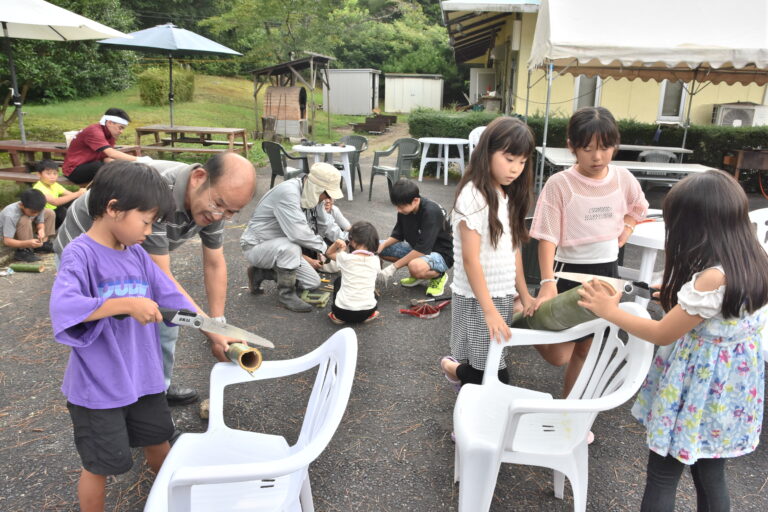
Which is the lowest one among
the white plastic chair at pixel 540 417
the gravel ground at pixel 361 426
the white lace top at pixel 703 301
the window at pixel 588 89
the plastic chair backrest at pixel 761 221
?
the gravel ground at pixel 361 426

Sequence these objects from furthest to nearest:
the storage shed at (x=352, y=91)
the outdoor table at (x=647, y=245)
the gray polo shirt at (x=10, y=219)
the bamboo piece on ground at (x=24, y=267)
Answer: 1. the storage shed at (x=352, y=91)
2. the gray polo shirt at (x=10, y=219)
3. the bamboo piece on ground at (x=24, y=267)
4. the outdoor table at (x=647, y=245)

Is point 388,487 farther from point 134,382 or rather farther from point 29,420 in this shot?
point 29,420

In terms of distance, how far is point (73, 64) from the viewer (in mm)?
19844

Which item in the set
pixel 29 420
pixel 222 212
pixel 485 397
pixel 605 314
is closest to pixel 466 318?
pixel 485 397

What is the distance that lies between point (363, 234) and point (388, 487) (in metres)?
2.14

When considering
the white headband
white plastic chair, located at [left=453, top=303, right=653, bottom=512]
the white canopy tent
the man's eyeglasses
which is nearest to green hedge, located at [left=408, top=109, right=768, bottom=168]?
the white canopy tent

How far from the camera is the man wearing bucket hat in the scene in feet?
14.1

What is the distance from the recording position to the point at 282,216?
432 cm

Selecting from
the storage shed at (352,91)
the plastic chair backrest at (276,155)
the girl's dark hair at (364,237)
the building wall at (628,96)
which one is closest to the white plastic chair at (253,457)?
the girl's dark hair at (364,237)

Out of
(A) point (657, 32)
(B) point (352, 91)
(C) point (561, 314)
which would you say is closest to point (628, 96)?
(A) point (657, 32)

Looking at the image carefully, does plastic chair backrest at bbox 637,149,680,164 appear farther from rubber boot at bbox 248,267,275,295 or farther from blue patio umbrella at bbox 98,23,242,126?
A: blue patio umbrella at bbox 98,23,242,126

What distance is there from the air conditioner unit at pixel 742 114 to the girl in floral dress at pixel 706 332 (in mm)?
12056

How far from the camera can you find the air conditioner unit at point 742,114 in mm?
11570

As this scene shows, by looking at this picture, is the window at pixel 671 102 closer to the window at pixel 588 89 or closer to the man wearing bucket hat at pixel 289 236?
the window at pixel 588 89
